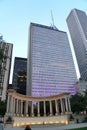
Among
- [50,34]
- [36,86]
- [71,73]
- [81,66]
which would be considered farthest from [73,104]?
[81,66]

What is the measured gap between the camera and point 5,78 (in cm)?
9138

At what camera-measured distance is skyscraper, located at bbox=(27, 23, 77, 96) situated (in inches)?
4929

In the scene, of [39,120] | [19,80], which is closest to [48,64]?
[19,80]

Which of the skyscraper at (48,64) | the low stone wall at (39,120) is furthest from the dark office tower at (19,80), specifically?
the low stone wall at (39,120)

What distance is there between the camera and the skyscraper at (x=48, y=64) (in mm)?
125188

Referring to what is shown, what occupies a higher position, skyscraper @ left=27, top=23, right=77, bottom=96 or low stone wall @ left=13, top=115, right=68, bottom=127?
skyscraper @ left=27, top=23, right=77, bottom=96

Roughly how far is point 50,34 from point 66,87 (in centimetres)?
6218

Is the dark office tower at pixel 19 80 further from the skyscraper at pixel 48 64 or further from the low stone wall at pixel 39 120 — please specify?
the low stone wall at pixel 39 120

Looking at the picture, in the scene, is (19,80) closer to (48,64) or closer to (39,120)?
(48,64)

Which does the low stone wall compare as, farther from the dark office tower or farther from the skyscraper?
the dark office tower

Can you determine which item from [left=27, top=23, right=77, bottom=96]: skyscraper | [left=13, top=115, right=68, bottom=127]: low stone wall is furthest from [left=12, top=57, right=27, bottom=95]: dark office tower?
[left=13, top=115, right=68, bottom=127]: low stone wall

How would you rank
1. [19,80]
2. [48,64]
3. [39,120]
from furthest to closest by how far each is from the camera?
[19,80], [48,64], [39,120]

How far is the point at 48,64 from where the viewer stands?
138m

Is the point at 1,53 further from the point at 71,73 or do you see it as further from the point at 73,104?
the point at 71,73
